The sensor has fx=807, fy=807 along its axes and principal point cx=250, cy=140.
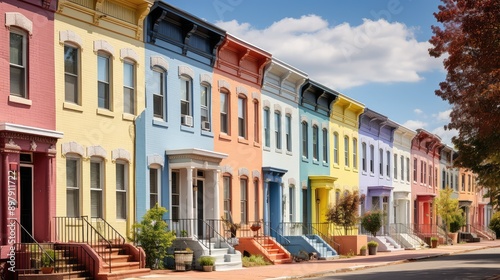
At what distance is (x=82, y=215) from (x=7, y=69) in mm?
4959

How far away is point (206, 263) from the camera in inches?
1041

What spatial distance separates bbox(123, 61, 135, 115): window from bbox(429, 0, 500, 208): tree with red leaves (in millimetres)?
10136

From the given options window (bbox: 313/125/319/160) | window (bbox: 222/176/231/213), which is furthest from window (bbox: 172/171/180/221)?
window (bbox: 313/125/319/160)

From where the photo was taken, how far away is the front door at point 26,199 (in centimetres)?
2142

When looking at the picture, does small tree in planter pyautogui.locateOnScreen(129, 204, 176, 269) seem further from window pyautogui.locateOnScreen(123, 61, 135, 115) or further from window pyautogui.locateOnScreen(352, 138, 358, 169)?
window pyautogui.locateOnScreen(352, 138, 358, 169)

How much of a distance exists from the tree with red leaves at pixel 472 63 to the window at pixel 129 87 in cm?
1014

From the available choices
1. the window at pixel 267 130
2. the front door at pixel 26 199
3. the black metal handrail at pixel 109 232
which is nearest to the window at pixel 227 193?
the window at pixel 267 130

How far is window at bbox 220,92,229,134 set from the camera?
32219 millimetres

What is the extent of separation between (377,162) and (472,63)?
2808 cm

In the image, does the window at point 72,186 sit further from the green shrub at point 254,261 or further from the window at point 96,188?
the green shrub at point 254,261

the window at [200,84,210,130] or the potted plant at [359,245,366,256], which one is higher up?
the window at [200,84,210,130]

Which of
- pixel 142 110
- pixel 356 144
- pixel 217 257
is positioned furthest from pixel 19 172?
pixel 356 144

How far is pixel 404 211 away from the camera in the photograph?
56688mm

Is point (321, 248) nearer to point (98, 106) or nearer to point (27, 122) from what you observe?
point (98, 106)
